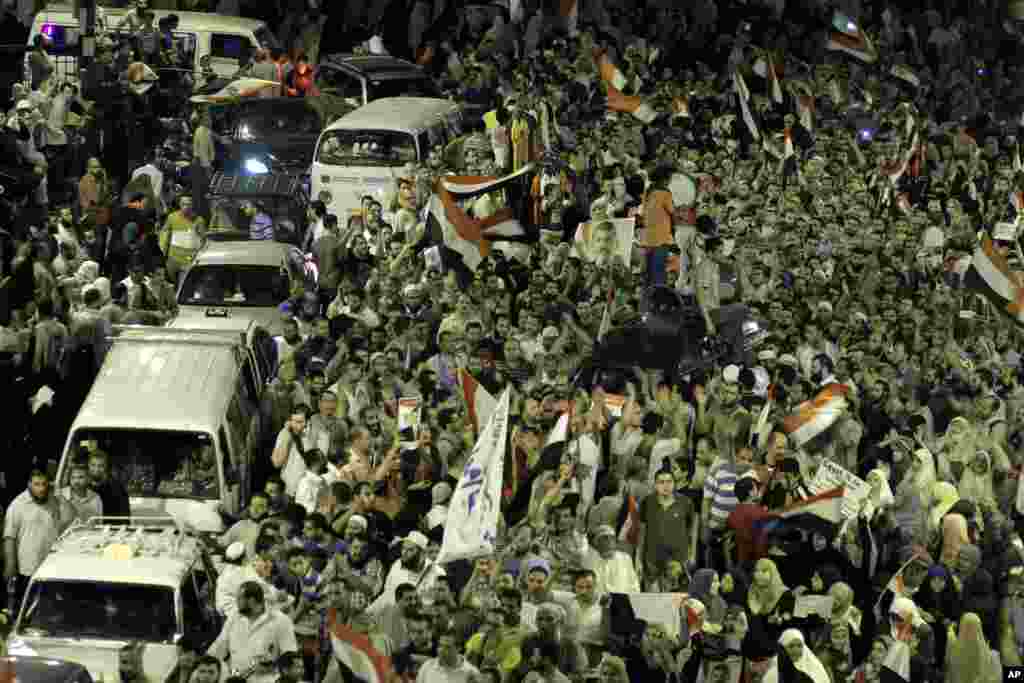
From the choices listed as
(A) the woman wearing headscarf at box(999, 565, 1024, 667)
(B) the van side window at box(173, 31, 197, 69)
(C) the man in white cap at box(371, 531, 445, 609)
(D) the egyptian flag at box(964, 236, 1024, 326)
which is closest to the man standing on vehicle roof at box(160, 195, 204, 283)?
(B) the van side window at box(173, 31, 197, 69)

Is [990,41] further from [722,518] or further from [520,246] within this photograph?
[722,518]

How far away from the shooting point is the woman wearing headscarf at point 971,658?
58.3 feet

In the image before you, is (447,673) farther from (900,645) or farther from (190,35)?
(190,35)

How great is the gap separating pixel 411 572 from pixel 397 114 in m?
13.8

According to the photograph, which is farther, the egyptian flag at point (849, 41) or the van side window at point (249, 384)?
the egyptian flag at point (849, 41)

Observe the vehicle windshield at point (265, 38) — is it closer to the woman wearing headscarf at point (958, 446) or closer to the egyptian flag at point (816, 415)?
the egyptian flag at point (816, 415)

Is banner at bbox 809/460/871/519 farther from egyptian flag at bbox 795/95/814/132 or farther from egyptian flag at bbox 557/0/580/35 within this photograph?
egyptian flag at bbox 557/0/580/35

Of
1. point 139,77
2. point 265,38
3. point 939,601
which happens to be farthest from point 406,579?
point 265,38

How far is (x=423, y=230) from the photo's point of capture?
27.1 meters

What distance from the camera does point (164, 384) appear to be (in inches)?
829

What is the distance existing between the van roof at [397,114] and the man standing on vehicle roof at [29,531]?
39.2 feet

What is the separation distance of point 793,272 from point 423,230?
3526mm

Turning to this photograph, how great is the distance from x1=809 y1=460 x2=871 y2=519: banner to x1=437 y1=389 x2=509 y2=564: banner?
2418 mm

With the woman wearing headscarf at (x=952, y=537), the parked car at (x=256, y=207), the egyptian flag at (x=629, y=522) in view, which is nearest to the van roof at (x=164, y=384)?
the egyptian flag at (x=629, y=522)
